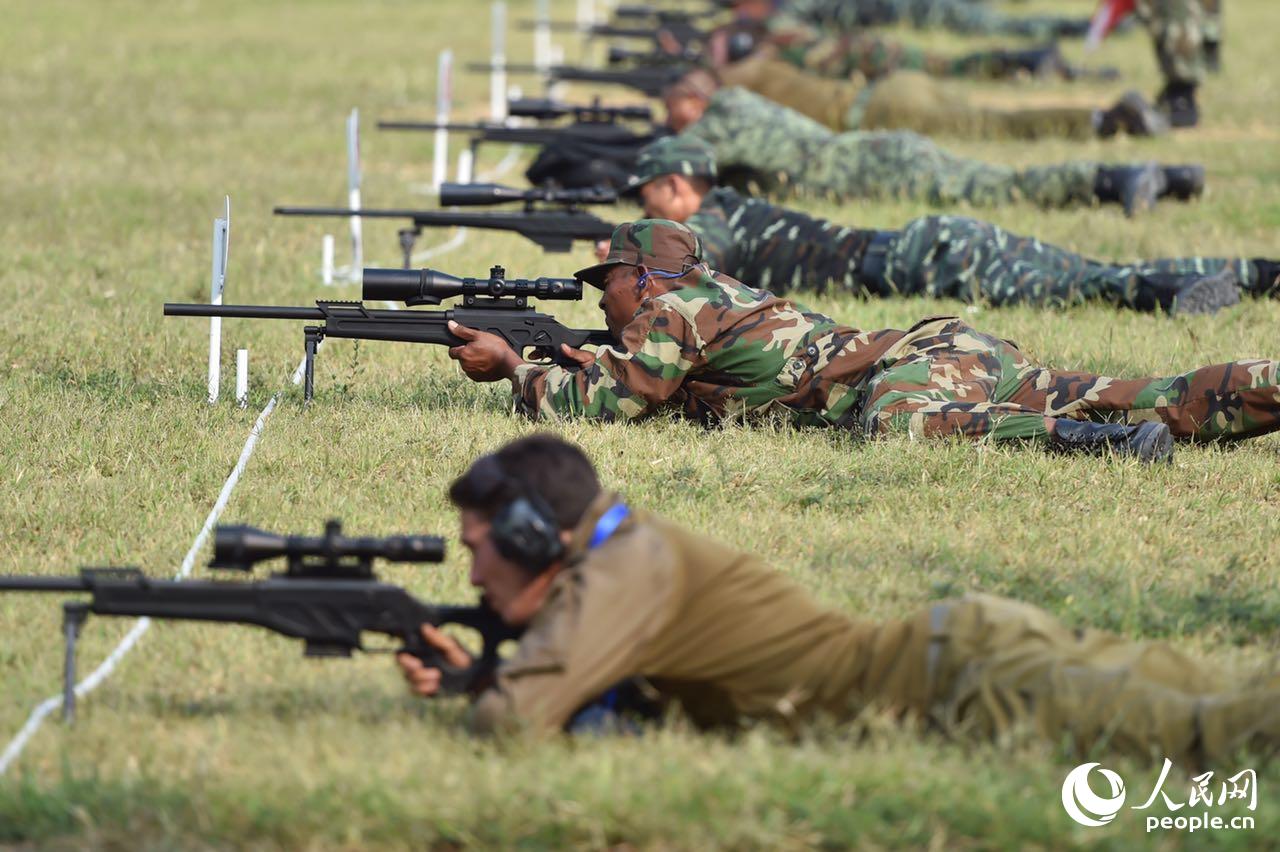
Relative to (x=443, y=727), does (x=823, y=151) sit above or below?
above

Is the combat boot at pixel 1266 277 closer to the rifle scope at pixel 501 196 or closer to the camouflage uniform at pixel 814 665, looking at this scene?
A: the rifle scope at pixel 501 196

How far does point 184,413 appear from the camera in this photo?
8211 millimetres

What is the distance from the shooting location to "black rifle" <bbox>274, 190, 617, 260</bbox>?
35.1 feet

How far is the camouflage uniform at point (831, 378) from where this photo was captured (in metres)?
7.69

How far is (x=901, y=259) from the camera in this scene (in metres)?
11.0

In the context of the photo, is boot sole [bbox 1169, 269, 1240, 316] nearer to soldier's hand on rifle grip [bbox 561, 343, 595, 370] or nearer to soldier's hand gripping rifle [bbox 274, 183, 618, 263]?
soldier's hand gripping rifle [bbox 274, 183, 618, 263]

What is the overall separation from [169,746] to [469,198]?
20.1 feet

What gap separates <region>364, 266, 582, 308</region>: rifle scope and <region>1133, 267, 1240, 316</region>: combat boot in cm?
410

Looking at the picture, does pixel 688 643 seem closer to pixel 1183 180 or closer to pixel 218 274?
pixel 218 274

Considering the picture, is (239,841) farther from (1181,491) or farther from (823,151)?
(823,151)

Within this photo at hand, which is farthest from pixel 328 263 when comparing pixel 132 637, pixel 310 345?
pixel 132 637

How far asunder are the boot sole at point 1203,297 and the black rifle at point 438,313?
13.1 feet

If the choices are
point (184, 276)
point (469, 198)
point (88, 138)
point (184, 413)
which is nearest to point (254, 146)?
point (88, 138)

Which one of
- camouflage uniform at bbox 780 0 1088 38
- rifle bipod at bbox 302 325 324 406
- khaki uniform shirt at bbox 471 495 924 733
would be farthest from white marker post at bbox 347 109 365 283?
camouflage uniform at bbox 780 0 1088 38
